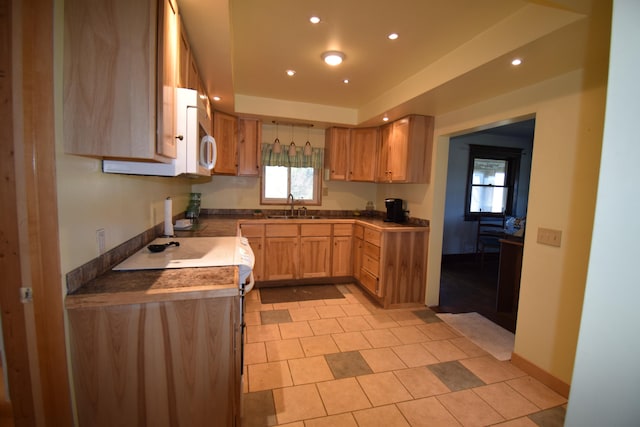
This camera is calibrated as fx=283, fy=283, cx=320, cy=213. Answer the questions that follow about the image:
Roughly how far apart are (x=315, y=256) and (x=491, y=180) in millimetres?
3933

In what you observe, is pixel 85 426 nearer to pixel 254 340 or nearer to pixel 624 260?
pixel 254 340

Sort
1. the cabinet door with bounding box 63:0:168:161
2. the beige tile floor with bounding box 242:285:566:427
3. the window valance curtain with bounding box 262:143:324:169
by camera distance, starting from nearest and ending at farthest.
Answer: the cabinet door with bounding box 63:0:168:161 < the beige tile floor with bounding box 242:285:566:427 < the window valance curtain with bounding box 262:143:324:169

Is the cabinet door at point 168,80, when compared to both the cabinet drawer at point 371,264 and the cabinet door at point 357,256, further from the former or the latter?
the cabinet door at point 357,256

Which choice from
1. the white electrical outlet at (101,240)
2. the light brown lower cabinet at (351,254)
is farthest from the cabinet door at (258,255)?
the white electrical outlet at (101,240)

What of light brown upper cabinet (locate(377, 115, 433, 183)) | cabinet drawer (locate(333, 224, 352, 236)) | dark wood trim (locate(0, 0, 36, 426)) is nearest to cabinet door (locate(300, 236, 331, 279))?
cabinet drawer (locate(333, 224, 352, 236))

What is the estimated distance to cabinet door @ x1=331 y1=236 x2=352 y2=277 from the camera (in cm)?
401

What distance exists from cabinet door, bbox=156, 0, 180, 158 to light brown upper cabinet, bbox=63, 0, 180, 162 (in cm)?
4

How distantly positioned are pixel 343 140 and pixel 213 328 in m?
3.42

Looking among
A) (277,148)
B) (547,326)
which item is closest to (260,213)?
(277,148)

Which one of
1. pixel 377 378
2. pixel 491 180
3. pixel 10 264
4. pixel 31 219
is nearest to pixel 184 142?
pixel 31 219

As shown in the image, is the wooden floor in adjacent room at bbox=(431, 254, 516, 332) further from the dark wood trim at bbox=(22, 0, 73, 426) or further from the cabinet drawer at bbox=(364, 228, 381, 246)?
the dark wood trim at bbox=(22, 0, 73, 426)

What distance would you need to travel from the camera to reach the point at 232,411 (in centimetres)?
128

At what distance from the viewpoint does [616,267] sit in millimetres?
632

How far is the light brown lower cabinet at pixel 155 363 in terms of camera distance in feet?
3.59
